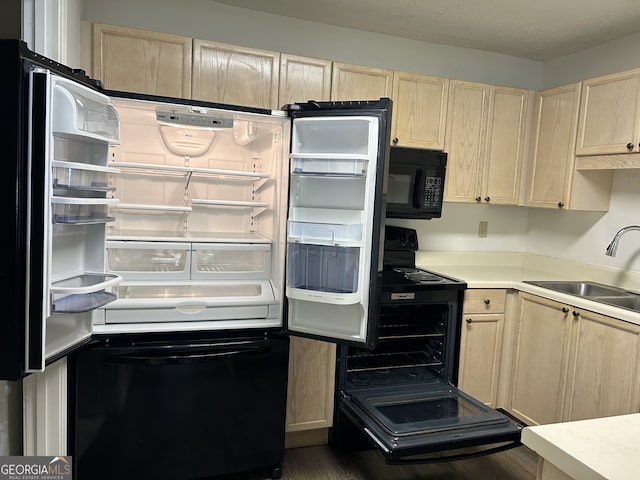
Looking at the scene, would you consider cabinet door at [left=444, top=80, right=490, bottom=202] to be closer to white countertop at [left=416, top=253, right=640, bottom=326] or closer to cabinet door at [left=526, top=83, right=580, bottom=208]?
cabinet door at [left=526, top=83, right=580, bottom=208]

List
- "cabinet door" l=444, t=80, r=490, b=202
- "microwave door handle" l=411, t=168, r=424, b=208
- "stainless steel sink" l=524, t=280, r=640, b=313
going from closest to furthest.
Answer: "stainless steel sink" l=524, t=280, r=640, b=313 → "microwave door handle" l=411, t=168, r=424, b=208 → "cabinet door" l=444, t=80, r=490, b=202

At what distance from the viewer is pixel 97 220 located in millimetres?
1720

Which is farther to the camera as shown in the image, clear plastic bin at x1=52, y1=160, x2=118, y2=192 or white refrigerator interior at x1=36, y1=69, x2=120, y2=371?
clear plastic bin at x1=52, y1=160, x2=118, y2=192

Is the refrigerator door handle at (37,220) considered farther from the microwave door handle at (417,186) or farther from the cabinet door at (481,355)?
the cabinet door at (481,355)

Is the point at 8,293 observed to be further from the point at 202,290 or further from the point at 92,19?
the point at 92,19

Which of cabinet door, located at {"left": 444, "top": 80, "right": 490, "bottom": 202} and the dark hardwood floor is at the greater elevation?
cabinet door, located at {"left": 444, "top": 80, "right": 490, "bottom": 202}

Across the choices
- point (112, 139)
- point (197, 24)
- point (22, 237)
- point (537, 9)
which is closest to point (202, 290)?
point (112, 139)

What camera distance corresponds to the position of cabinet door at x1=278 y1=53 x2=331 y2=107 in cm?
245

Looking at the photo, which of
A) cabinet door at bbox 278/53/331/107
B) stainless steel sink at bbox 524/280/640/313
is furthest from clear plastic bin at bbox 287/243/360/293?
stainless steel sink at bbox 524/280/640/313

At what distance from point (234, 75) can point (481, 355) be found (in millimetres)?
2058

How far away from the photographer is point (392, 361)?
2764 mm

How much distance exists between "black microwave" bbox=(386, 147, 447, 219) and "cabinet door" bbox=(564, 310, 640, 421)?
1009 millimetres

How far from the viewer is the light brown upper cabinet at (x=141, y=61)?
7.15 ft

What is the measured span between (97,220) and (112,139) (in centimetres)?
31
